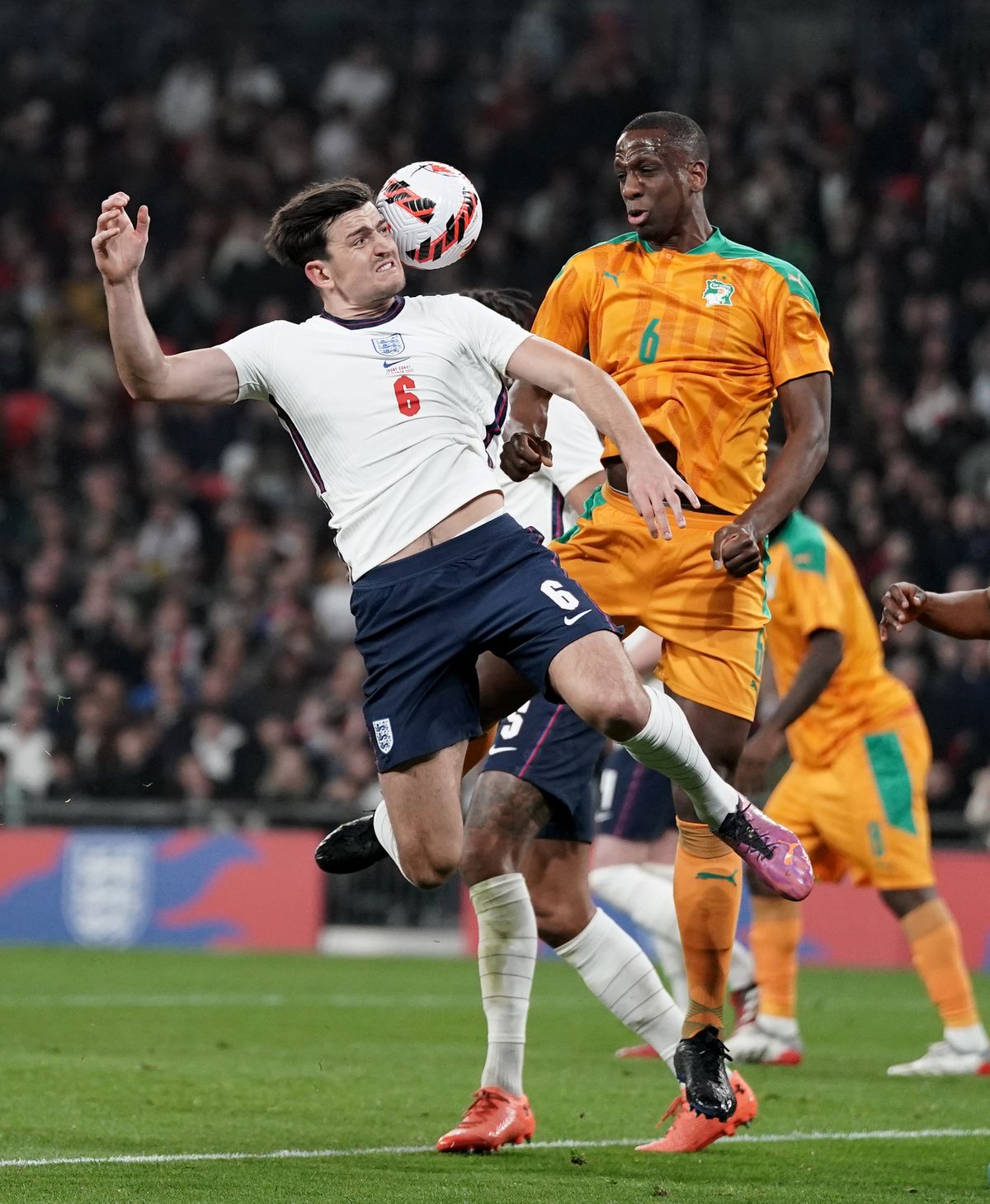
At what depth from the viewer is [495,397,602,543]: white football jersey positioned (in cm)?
671

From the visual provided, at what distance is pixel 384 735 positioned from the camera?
5.34 meters

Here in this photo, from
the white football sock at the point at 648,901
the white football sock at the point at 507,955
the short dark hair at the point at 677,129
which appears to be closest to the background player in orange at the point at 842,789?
the white football sock at the point at 648,901

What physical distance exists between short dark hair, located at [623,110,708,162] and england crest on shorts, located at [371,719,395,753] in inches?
73.8

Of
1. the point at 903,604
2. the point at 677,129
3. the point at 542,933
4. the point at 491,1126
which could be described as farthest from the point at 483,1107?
the point at 677,129

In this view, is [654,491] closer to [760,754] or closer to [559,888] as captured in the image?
[559,888]

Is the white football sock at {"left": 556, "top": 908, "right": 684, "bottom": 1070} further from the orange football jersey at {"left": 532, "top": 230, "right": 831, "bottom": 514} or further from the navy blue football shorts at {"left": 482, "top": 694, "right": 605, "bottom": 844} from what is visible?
the orange football jersey at {"left": 532, "top": 230, "right": 831, "bottom": 514}

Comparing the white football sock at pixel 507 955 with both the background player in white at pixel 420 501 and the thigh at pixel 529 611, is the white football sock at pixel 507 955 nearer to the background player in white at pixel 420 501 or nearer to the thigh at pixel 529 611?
the background player in white at pixel 420 501

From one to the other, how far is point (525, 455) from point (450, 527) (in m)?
0.48

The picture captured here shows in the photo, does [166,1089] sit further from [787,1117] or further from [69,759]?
[69,759]

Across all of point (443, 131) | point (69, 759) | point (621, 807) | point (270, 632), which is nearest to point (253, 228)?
point (443, 131)

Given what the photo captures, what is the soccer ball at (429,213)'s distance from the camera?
5754 mm

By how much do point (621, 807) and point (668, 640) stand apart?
9.49ft

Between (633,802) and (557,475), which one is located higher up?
(557,475)

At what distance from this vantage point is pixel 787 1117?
6480 millimetres
